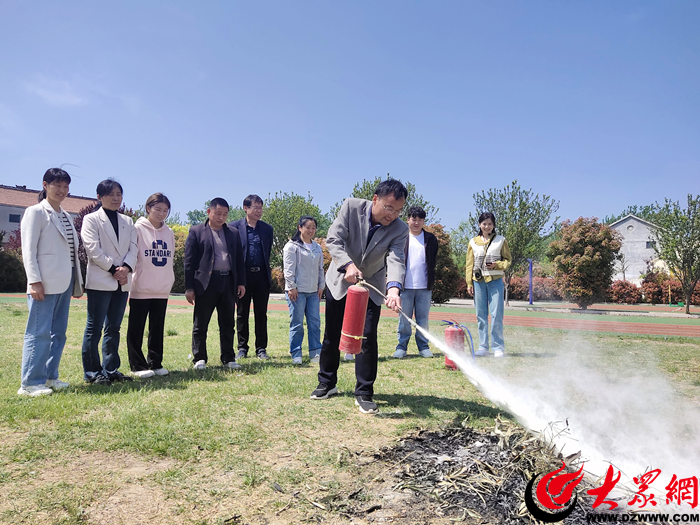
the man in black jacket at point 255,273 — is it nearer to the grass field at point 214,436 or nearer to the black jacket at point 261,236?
the black jacket at point 261,236

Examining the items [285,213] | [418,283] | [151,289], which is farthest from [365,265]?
[285,213]

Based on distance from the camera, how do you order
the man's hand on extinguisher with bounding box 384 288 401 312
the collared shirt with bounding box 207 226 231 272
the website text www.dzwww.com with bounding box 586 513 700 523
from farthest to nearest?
the collared shirt with bounding box 207 226 231 272
the man's hand on extinguisher with bounding box 384 288 401 312
the website text www.dzwww.com with bounding box 586 513 700 523

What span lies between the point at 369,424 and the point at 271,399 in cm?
125

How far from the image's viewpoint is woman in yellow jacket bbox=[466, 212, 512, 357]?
24.8 feet

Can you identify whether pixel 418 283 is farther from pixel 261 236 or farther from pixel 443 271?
pixel 443 271

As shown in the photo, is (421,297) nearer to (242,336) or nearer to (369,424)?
(242,336)

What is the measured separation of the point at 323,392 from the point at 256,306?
2869 mm

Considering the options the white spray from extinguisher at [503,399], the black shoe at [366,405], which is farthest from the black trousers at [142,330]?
the white spray from extinguisher at [503,399]

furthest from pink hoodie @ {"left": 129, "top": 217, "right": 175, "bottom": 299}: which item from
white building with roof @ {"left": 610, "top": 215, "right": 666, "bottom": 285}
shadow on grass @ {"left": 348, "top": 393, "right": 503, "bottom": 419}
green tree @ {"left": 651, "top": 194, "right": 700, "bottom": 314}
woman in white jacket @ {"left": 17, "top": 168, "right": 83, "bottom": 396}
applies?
white building with roof @ {"left": 610, "top": 215, "right": 666, "bottom": 285}

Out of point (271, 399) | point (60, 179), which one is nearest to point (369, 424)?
point (271, 399)

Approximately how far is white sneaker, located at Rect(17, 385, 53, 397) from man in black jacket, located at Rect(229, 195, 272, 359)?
2.95 metres

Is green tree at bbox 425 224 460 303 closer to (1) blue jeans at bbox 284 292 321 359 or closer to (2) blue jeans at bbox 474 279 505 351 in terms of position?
(2) blue jeans at bbox 474 279 505 351

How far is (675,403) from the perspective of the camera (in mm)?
4660

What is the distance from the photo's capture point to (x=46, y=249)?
496cm
